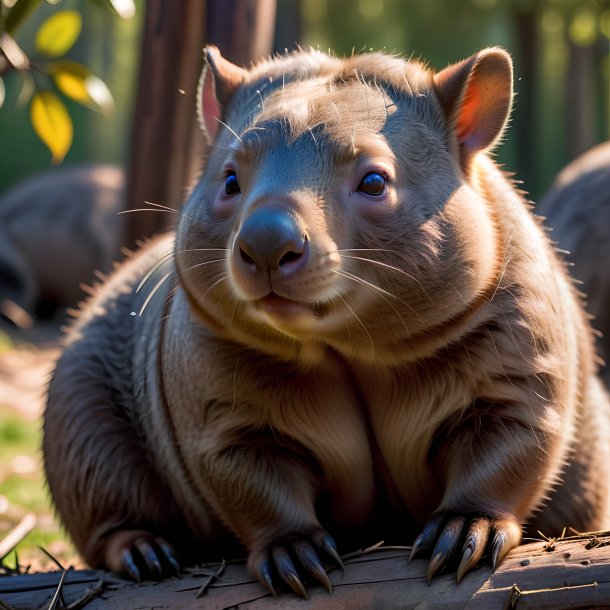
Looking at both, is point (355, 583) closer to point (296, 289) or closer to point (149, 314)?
point (296, 289)

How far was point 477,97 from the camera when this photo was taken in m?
3.33

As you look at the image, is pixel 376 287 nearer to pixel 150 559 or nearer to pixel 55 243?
pixel 150 559

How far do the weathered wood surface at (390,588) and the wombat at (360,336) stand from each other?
68mm

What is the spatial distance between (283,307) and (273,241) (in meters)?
0.21

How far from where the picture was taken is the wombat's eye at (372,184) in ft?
9.80

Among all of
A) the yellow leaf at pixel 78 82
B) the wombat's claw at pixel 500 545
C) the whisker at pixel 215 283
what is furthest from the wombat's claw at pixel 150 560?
the yellow leaf at pixel 78 82

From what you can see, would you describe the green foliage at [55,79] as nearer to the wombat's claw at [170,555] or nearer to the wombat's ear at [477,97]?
the wombat's ear at [477,97]

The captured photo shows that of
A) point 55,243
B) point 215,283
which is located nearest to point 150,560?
point 215,283

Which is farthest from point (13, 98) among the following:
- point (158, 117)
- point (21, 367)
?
point (158, 117)

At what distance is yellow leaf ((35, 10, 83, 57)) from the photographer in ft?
12.2

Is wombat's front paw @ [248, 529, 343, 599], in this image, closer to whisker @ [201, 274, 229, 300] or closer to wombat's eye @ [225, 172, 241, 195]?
whisker @ [201, 274, 229, 300]

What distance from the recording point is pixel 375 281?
296 centimetres

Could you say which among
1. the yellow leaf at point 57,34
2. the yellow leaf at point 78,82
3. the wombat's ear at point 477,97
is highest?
the yellow leaf at point 57,34

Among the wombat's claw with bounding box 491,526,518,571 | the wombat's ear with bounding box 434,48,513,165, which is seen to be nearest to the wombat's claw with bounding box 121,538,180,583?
the wombat's claw with bounding box 491,526,518,571
